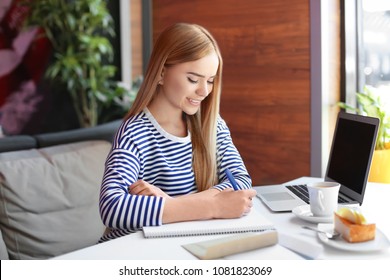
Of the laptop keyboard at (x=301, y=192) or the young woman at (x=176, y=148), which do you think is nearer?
the young woman at (x=176, y=148)

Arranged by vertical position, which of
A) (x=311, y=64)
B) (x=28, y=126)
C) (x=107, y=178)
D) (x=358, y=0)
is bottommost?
(x=28, y=126)

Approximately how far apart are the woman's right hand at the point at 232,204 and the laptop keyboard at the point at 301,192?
0.27 meters

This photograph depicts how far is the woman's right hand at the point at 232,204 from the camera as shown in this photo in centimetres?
113

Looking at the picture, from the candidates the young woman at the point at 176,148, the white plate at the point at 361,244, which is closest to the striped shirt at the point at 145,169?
the young woman at the point at 176,148

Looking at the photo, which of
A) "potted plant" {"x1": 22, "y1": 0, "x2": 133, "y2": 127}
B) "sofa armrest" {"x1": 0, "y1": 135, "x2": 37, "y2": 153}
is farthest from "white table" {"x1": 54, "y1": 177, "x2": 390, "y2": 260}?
A: "potted plant" {"x1": 22, "y1": 0, "x2": 133, "y2": 127}

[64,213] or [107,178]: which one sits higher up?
[107,178]

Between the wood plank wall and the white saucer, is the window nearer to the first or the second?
the wood plank wall

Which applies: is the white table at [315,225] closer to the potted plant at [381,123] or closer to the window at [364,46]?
the potted plant at [381,123]

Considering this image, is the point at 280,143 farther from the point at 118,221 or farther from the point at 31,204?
the point at 118,221

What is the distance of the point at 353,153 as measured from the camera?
1408 mm

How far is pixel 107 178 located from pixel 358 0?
1.52 metres

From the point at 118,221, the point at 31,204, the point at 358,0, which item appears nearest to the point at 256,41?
the point at 358,0

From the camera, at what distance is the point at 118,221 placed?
3.67 ft

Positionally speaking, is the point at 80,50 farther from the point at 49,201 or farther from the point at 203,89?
the point at 203,89
